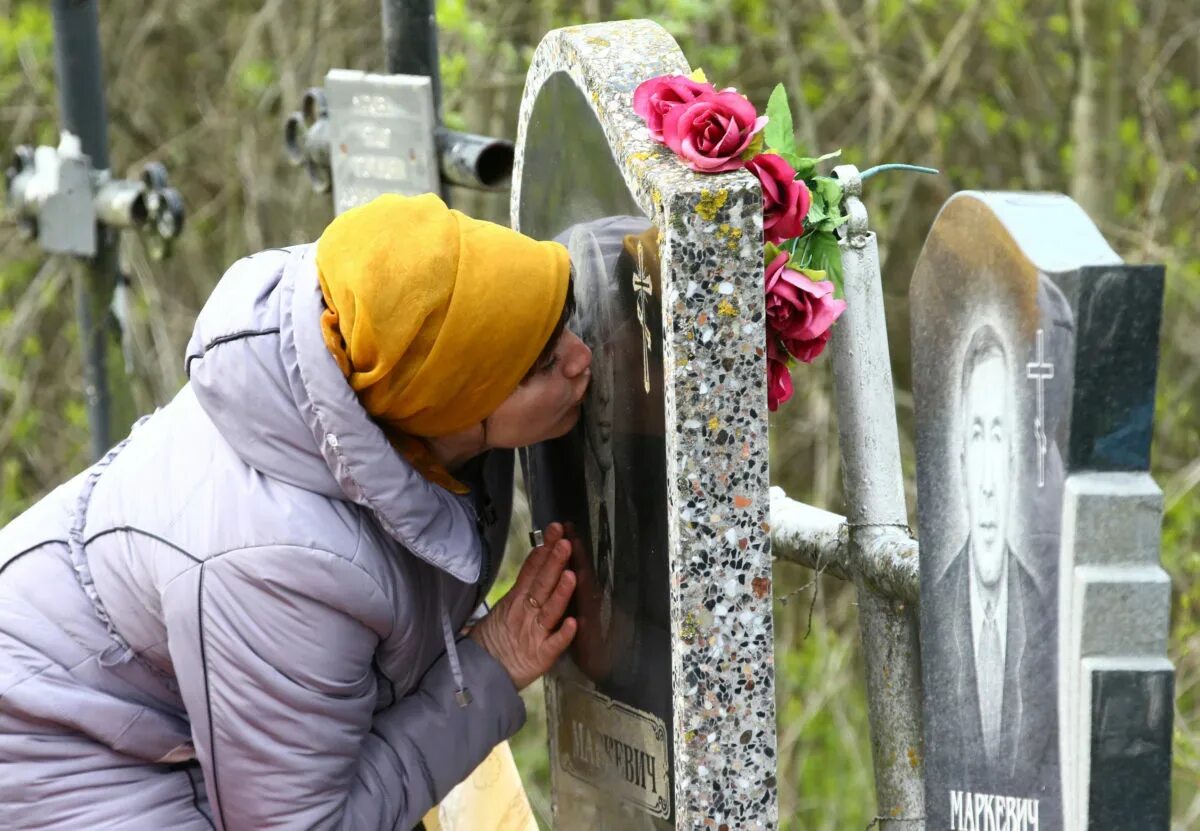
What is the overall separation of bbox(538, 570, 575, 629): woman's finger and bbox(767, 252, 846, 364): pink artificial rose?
0.61m

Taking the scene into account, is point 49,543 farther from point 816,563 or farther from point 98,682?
point 816,563

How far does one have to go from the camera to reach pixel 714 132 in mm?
2023

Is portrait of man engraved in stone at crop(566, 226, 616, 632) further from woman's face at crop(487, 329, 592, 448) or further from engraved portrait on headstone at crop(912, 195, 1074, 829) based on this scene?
engraved portrait on headstone at crop(912, 195, 1074, 829)

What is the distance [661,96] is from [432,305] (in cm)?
38

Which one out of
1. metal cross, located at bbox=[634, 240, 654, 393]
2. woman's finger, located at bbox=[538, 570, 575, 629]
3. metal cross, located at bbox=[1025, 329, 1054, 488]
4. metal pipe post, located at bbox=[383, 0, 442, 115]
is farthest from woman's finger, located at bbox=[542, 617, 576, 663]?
metal pipe post, located at bbox=[383, 0, 442, 115]

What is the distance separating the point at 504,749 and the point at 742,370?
1449 mm

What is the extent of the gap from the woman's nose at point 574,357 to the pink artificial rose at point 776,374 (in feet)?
0.89

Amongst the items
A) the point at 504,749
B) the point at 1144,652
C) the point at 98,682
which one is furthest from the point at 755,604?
the point at 504,749

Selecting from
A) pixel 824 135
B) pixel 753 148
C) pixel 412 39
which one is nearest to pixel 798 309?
pixel 753 148

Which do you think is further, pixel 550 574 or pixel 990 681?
pixel 550 574

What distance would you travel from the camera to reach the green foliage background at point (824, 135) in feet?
19.6

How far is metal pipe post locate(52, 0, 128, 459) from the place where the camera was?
442 cm

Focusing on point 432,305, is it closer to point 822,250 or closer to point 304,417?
point 304,417

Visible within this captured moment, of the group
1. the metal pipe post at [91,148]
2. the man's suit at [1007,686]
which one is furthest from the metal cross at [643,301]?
the metal pipe post at [91,148]
